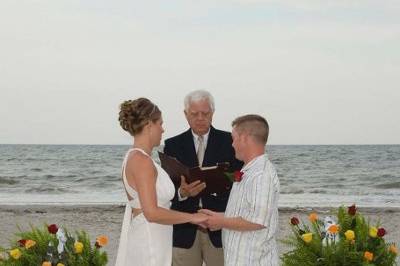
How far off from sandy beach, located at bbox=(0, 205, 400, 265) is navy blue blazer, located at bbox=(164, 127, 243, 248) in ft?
19.7

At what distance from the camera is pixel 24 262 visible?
17.6ft

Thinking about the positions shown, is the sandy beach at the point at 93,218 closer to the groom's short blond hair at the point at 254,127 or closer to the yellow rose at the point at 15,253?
the yellow rose at the point at 15,253

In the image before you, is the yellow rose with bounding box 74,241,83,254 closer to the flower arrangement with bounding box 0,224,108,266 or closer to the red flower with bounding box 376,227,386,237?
the flower arrangement with bounding box 0,224,108,266

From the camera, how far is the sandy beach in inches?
530

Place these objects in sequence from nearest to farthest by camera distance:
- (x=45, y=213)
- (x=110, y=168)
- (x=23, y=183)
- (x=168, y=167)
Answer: (x=168, y=167) < (x=45, y=213) < (x=23, y=183) < (x=110, y=168)

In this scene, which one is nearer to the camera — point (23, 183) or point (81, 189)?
point (81, 189)

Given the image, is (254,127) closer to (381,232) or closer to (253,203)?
(253,203)

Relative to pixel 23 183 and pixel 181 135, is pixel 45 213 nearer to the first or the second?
pixel 181 135

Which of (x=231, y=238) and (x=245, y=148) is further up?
(x=245, y=148)

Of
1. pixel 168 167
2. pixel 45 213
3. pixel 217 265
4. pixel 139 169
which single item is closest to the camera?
pixel 139 169

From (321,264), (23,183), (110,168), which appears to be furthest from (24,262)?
(110,168)

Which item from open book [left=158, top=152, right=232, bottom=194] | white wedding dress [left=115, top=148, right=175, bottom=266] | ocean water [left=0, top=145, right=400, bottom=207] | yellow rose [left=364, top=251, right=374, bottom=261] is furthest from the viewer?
ocean water [left=0, top=145, right=400, bottom=207]

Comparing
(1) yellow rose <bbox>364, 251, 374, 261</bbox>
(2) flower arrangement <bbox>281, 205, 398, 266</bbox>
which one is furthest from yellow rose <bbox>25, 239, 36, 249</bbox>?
(1) yellow rose <bbox>364, 251, 374, 261</bbox>

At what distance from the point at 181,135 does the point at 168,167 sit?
25.6 inches
